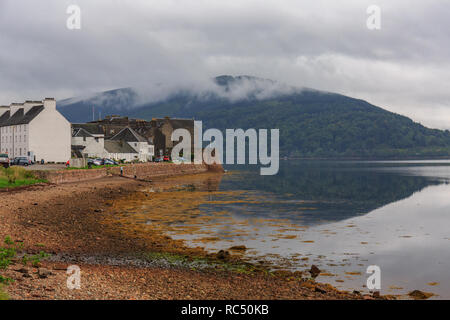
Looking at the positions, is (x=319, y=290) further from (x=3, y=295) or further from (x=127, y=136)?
(x=127, y=136)

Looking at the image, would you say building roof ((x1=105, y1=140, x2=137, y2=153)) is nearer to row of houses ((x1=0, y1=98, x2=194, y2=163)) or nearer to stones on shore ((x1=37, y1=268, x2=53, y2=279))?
row of houses ((x1=0, y1=98, x2=194, y2=163))

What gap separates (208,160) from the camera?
413 feet

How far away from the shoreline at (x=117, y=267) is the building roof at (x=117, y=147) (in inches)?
3088

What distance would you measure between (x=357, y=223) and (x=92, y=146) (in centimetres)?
7864

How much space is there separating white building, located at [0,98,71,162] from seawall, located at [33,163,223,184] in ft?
42.5

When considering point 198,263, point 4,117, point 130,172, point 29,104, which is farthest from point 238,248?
point 4,117

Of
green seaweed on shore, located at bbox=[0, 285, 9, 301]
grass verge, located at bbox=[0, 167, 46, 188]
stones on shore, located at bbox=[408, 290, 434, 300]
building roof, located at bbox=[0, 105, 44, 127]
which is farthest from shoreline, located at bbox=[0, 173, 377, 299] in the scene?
building roof, located at bbox=[0, 105, 44, 127]

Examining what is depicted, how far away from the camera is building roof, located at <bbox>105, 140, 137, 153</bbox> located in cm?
10819

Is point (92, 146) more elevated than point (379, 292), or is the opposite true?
point (92, 146)

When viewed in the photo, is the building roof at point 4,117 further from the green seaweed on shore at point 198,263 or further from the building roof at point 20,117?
the green seaweed on shore at point 198,263

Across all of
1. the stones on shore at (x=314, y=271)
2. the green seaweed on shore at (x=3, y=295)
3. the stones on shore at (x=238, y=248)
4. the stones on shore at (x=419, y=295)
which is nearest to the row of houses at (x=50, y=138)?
the stones on shore at (x=238, y=248)

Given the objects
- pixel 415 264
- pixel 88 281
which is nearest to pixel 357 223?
pixel 415 264

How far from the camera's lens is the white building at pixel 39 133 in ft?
252
